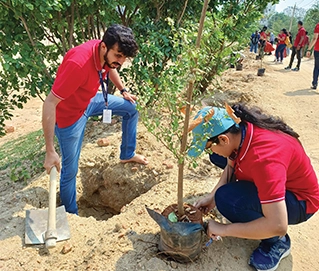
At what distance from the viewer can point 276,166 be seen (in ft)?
5.97

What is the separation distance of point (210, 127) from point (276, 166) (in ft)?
1.38

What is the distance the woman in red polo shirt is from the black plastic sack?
0.37ft

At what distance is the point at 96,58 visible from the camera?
260 centimetres

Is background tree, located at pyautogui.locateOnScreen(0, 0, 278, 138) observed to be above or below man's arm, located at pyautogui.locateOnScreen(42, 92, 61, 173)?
above

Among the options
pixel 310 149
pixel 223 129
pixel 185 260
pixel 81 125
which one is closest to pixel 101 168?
pixel 81 125

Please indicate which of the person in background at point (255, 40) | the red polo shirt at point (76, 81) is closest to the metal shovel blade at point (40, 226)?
the red polo shirt at point (76, 81)

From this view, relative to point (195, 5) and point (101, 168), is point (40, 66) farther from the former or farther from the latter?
point (195, 5)

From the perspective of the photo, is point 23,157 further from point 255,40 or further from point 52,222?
point 255,40

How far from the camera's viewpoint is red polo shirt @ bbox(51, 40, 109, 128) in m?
2.40

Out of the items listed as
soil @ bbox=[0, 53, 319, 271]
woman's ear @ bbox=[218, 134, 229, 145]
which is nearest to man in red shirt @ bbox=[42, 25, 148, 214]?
soil @ bbox=[0, 53, 319, 271]

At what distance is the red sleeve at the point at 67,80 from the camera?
2.38 m

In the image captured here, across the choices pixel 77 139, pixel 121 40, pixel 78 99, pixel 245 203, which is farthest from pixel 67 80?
pixel 245 203

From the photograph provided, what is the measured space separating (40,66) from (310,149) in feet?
11.9

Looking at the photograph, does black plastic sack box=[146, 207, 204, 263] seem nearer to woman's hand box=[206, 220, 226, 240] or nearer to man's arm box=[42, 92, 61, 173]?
woman's hand box=[206, 220, 226, 240]
